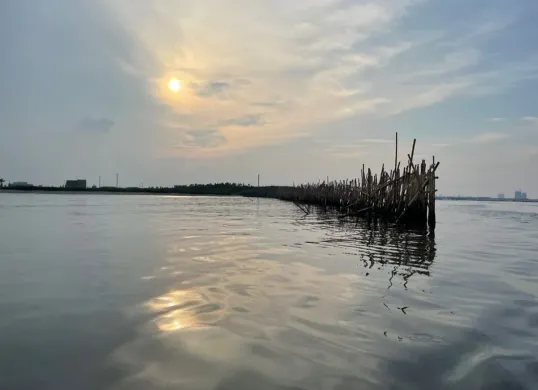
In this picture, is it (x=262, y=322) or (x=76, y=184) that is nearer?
(x=262, y=322)

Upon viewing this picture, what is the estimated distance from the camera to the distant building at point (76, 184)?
108 metres

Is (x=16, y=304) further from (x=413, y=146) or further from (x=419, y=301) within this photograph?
(x=413, y=146)

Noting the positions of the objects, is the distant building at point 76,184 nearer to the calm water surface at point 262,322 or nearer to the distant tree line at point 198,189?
the distant tree line at point 198,189

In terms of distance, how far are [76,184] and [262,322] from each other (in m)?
118

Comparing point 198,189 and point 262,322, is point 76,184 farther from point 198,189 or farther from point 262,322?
point 262,322

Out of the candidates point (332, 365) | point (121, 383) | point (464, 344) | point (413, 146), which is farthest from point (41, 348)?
point (413, 146)

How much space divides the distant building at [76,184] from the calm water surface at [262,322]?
360 feet

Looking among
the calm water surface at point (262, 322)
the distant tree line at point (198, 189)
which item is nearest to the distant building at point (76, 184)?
the distant tree line at point (198, 189)

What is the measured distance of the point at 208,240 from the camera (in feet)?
38.2

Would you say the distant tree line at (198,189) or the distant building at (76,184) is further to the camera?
the distant building at (76,184)

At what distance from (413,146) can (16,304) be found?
1782 cm

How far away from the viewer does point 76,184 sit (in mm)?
109500

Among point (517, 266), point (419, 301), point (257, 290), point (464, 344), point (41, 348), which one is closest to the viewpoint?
point (41, 348)

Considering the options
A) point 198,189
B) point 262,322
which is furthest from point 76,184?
point 262,322
